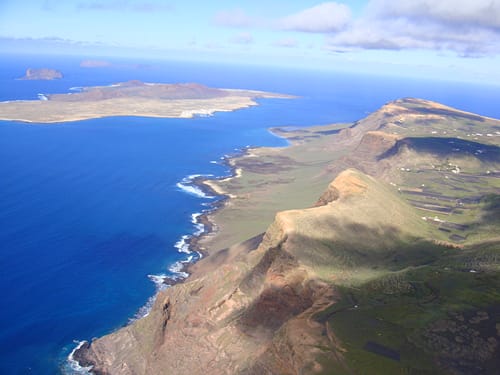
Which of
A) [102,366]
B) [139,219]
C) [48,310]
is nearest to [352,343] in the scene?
[102,366]

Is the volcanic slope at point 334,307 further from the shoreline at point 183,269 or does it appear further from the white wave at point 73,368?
the shoreline at point 183,269

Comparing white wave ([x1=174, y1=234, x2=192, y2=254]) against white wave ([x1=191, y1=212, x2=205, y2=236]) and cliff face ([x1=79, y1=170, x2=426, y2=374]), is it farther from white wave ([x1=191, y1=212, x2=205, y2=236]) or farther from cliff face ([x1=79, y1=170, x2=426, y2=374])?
cliff face ([x1=79, y1=170, x2=426, y2=374])

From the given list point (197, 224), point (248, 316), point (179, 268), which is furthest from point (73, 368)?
point (197, 224)

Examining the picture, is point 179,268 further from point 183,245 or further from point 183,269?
point 183,245

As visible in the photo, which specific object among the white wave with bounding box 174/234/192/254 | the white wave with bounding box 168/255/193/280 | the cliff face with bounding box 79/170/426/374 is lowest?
the white wave with bounding box 174/234/192/254

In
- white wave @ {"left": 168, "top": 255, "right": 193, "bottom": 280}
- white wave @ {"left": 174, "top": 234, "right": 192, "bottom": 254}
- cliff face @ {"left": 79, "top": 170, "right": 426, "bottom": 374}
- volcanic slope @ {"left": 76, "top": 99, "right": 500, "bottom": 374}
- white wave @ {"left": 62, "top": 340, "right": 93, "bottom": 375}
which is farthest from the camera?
white wave @ {"left": 174, "top": 234, "right": 192, "bottom": 254}

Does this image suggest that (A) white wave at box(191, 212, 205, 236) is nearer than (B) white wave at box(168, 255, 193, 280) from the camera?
No

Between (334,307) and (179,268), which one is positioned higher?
(334,307)

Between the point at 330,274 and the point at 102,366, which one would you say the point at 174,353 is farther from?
the point at 330,274

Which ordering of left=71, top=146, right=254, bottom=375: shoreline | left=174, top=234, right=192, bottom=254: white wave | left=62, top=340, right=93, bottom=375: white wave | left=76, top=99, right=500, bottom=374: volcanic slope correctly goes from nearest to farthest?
left=76, top=99, right=500, bottom=374: volcanic slope < left=62, top=340, right=93, bottom=375: white wave < left=71, top=146, right=254, bottom=375: shoreline < left=174, top=234, right=192, bottom=254: white wave

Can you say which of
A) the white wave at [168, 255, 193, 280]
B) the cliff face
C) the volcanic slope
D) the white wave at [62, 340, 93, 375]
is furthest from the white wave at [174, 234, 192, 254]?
the white wave at [62, 340, 93, 375]

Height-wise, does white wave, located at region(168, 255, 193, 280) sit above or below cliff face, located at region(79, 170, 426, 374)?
below
